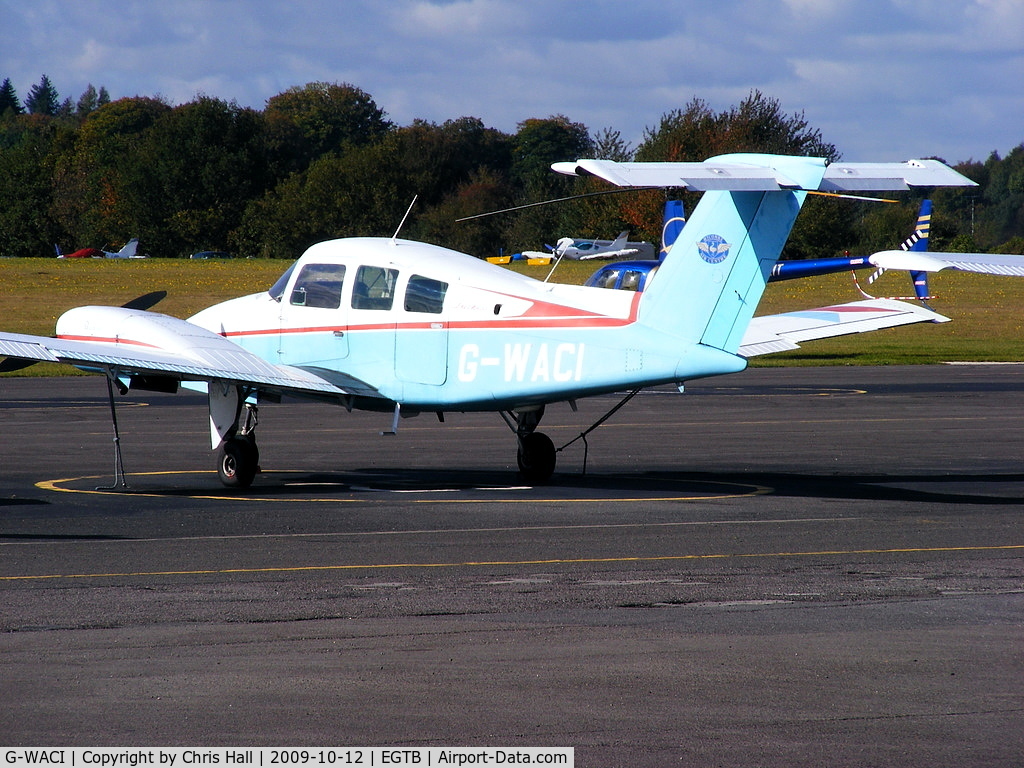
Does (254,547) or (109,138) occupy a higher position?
(109,138)

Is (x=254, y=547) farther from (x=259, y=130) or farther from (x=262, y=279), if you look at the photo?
(x=259, y=130)

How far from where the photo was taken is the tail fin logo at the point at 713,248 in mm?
15094

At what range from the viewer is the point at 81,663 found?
27.3ft

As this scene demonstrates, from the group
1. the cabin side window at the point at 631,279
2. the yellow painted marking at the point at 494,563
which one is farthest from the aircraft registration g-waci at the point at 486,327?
the cabin side window at the point at 631,279

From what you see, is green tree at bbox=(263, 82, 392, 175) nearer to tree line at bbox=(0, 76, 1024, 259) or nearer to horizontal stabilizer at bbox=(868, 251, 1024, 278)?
tree line at bbox=(0, 76, 1024, 259)

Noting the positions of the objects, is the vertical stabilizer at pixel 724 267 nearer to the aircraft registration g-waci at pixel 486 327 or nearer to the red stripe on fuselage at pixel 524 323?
the aircraft registration g-waci at pixel 486 327

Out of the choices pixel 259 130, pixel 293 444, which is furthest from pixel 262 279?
pixel 293 444

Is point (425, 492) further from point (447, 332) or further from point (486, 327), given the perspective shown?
point (486, 327)

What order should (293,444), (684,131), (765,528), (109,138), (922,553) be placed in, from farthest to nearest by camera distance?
1. (109,138)
2. (684,131)
3. (293,444)
4. (765,528)
5. (922,553)

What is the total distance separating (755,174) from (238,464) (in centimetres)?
720

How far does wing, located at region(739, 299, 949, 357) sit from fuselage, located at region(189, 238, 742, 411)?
2590 mm

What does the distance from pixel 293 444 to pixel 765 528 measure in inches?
392

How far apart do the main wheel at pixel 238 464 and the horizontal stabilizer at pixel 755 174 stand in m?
5.46

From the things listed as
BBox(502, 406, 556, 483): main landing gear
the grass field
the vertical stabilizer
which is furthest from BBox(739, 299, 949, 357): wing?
the grass field
